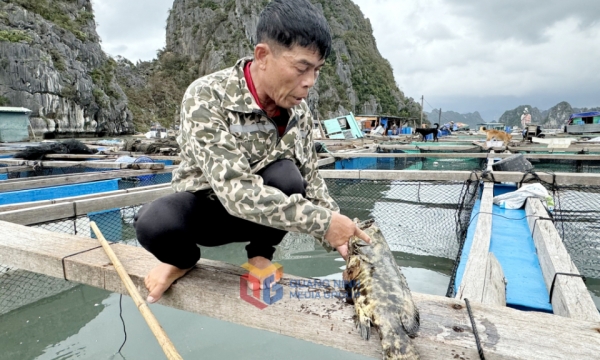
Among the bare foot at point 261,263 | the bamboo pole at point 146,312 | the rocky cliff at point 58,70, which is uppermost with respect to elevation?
the rocky cliff at point 58,70

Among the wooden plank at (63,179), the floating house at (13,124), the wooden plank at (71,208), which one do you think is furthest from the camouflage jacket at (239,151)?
the floating house at (13,124)

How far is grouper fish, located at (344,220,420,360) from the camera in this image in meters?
1.23

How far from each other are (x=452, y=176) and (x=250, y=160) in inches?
180

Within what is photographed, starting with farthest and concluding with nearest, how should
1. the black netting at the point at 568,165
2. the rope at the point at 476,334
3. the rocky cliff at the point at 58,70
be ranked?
the rocky cliff at the point at 58,70 < the black netting at the point at 568,165 < the rope at the point at 476,334

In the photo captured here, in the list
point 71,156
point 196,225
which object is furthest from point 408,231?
point 71,156

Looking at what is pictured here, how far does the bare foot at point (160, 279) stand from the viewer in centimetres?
163

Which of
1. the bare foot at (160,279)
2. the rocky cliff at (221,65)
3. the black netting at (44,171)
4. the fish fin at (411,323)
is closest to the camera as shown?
the fish fin at (411,323)

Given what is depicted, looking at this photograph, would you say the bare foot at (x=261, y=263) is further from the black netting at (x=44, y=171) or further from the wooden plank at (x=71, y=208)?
the black netting at (x=44, y=171)

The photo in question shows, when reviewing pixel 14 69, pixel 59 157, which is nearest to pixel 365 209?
pixel 59 157

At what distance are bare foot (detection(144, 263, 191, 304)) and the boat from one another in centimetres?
3218

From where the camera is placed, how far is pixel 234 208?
1.36 meters

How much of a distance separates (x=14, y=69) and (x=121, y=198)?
39.8 m

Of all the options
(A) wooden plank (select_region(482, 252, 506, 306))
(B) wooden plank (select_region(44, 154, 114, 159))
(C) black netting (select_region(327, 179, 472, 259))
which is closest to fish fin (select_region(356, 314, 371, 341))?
(A) wooden plank (select_region(482, 252, 506, 306))

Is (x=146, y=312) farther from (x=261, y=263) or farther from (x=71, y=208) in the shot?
(x=71, y=208)
